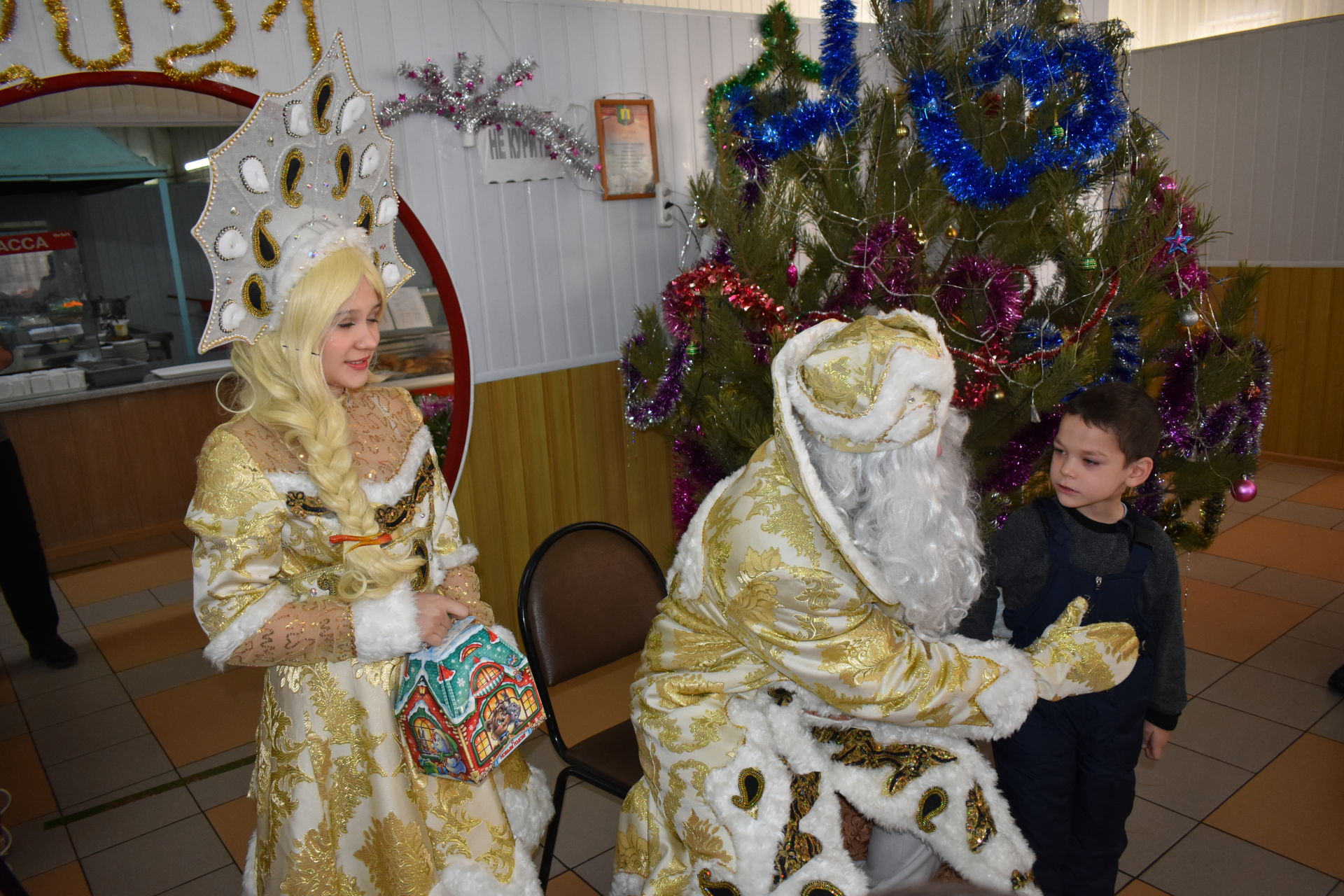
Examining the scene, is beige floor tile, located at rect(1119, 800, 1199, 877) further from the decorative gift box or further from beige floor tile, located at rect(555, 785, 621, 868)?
the decorative gift box

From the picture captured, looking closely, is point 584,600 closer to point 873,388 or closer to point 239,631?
point 239,631

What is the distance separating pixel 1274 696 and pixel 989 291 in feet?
5.96

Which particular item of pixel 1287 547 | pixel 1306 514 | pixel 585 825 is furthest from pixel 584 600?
pixel 1306 514

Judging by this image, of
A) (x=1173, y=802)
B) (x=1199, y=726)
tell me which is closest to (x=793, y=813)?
(x=1173, y=802)

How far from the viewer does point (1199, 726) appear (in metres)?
2.99

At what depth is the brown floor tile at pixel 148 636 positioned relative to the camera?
3.90m

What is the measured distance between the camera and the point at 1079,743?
1897mm

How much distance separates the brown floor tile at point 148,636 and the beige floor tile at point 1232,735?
354 cm

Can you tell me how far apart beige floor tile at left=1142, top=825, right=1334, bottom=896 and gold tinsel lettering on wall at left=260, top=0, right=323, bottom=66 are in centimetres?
298

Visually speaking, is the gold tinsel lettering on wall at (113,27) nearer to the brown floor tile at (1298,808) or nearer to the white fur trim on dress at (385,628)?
the white fur trim on dress at (385,628)

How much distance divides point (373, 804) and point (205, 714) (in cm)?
221

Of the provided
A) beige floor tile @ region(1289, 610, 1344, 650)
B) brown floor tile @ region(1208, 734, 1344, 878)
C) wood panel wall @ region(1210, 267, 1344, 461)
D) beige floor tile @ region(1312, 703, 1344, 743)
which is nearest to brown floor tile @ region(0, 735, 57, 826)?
brown floor tile @ region(1208, 734, 1344, 878)

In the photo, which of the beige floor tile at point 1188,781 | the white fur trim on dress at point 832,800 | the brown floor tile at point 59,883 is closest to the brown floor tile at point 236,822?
the brown floor tile at point 59,883

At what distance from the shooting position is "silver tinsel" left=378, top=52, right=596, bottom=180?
9.63 ft
